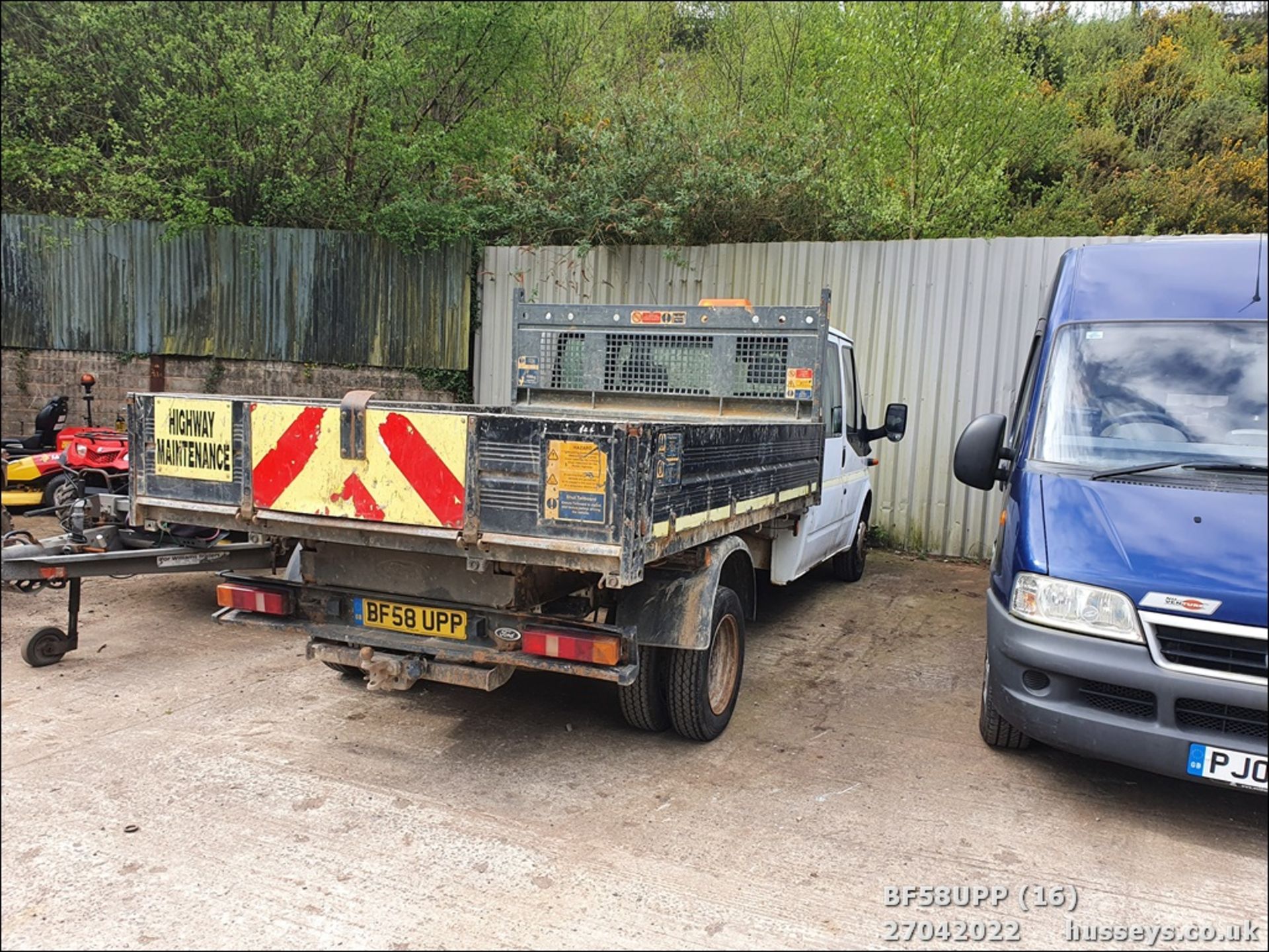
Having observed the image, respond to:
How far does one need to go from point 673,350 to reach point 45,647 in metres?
4.56

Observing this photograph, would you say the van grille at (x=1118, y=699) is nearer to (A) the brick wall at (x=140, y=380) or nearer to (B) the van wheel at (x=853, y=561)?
(B) the van wheel at (x=853, y=561)

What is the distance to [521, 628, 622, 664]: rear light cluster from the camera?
12.5ft

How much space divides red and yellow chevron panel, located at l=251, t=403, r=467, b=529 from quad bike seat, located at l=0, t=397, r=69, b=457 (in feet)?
20.8

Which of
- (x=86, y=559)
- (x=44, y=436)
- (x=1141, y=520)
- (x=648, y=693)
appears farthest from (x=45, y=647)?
(x=1141, y=520)

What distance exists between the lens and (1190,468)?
3.82 m

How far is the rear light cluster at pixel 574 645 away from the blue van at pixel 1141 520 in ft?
5.87

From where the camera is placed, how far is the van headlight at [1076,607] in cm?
353

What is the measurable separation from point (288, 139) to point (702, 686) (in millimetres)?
10493

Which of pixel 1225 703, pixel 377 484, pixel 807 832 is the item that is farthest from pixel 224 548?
pixel 1225 703

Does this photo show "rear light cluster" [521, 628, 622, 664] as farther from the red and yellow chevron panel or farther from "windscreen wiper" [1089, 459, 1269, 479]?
"windscreen wiper" [1089, 459, 1269, 479]

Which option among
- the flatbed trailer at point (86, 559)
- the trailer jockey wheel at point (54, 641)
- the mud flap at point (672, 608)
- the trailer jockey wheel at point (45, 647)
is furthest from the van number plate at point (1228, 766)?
the trailer jockey wheel at point (45, 647)

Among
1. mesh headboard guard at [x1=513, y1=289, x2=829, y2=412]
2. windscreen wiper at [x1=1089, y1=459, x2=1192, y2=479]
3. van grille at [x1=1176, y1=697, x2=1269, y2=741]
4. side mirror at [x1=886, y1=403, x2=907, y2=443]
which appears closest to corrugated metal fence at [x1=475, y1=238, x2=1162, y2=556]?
side mirror at [x1=886, y1=403, x2=907, y2=443]

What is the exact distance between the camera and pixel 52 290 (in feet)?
39.5

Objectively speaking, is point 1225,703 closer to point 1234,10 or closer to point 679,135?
Result: point 679,135
